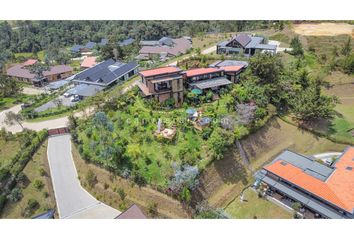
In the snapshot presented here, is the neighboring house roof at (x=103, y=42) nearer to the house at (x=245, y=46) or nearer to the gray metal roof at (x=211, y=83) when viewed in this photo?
the house at (x=245, y=46)

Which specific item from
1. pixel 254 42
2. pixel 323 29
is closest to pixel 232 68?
pixel 254 42

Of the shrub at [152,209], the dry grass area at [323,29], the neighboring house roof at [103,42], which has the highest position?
the dry grass area at [323,29]

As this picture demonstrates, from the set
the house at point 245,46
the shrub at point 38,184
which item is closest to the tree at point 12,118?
the shrub at point 38,184

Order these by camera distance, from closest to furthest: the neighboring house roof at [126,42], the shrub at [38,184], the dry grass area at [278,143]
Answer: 1. the shrub at [38,184]
2. the dry grass area at [278,143]
3. the neighboring house roof at [126,42]

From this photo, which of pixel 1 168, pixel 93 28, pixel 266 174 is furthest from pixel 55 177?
pixel 93 28

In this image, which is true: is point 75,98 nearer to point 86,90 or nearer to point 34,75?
point 86,90

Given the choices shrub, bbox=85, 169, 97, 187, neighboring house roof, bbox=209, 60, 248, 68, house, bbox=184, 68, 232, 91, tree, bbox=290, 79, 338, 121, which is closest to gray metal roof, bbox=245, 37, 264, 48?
neighboring house roof, bbox=209, 60, 248, 68

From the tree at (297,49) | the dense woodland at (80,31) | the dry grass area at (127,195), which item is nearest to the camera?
the dry grass area at (127,195)
